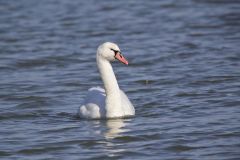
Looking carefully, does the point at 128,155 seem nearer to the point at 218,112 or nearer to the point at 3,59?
the point at 218,112

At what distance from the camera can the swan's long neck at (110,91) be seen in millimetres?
13156

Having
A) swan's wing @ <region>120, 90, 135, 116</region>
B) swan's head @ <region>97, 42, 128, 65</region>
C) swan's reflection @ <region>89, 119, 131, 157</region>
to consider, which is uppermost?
swan's head @ <region>97, 42, 128, 65</region>

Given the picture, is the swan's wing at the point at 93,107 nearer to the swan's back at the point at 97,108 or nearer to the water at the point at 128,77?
the swan's back at the point at 97,108

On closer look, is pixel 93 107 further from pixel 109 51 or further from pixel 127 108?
pixel 109 51

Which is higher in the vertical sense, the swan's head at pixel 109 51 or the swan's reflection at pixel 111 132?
the swan's head at pixel 109 51

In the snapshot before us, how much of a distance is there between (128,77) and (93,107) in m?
3.74

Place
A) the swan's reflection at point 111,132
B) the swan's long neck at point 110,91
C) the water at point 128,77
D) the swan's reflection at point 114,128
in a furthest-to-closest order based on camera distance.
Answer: the swan's long neck at point 110,91, the swan's reflection at point 114,128, the water at point 128,77, the swan's reflection at point 111,132

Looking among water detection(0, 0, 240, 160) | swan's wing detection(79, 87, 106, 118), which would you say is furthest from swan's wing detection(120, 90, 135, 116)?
swan's wing detection(79, 87, 106, 118)

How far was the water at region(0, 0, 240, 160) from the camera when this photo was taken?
11.6 m

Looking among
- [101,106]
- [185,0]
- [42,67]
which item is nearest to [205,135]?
[101,106]

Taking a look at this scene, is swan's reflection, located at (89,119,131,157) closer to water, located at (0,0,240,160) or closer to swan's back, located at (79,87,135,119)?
water, located at (0,0,240,160)

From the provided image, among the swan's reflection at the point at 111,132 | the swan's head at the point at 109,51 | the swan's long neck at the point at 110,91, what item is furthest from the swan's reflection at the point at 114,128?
the swan's head at the point at 109,51

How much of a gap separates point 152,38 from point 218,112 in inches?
318

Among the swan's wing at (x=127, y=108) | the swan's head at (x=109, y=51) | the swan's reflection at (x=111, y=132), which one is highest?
the swan's head at (x=109, y=51)
